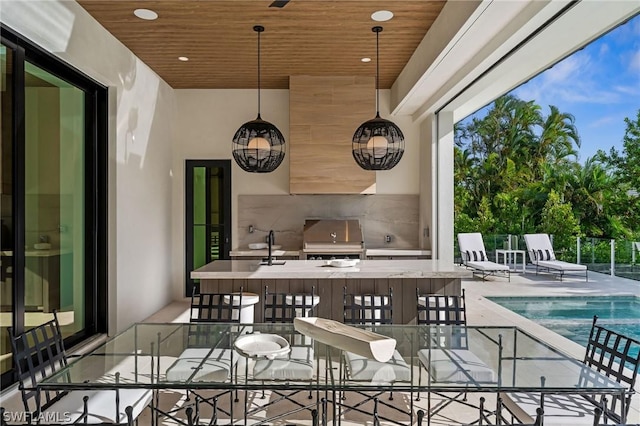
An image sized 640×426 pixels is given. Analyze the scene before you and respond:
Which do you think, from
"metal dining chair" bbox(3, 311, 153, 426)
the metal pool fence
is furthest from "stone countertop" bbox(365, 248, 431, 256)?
"metal dining chair" bbox(3, 311, 153, 426)

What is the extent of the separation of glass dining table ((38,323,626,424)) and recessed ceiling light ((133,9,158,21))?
294cm

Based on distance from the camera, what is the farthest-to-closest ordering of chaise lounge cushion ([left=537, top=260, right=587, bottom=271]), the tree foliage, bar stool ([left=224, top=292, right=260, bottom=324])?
the tree foliage → chaise lounge cushion ([left=537, top=260, right=587, bottom=271]) → bar stool ([left=224, top=292, right=260, bottom=324])

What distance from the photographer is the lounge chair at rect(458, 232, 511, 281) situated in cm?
905

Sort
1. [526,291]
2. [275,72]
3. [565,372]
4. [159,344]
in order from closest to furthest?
[565,372], [159,344], [275,72], [526,291]

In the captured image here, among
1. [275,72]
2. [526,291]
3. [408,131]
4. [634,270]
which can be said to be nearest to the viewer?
[634,270]

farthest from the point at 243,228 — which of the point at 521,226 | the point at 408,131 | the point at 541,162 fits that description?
the point at 541,162

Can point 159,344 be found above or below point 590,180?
below

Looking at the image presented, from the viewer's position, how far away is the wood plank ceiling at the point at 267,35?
13.4 ft

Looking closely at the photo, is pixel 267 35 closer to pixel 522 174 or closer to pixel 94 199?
pixel 94 199

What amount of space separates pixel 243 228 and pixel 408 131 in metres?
2.97

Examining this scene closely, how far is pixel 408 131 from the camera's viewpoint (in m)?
7.06

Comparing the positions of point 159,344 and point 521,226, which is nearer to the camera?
point 159,344

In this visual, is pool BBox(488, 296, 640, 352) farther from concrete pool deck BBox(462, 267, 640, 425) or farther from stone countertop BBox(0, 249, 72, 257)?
stone countertop BBox(0, 249, 72, 257)

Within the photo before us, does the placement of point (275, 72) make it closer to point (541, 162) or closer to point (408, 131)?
point (408, 131)
